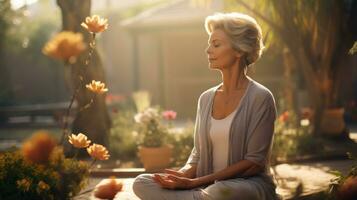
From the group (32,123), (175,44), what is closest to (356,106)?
(175,44)

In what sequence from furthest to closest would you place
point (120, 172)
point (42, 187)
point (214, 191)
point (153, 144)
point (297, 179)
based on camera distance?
point (153, 144), point (120, 172), point (297, 179), point (42, 187), point (214, 191)

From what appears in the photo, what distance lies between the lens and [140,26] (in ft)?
76.8

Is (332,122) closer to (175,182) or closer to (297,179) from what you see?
(297,179)

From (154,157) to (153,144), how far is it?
0.71 feet

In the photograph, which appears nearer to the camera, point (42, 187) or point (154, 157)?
point (42, 187)

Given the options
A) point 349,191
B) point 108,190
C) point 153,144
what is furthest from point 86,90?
point 108,190

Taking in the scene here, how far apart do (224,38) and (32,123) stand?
18.5 meters

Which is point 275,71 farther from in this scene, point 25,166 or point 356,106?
point 25,166

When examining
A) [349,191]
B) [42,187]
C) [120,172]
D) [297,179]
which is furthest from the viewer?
[120,172]

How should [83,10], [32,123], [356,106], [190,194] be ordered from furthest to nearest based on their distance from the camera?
1. [32,123]
2. [356,106]
3. [83,10]
4. [190,194]

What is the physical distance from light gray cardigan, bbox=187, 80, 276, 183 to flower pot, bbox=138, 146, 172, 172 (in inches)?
213

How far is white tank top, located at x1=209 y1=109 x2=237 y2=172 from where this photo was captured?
4305mm

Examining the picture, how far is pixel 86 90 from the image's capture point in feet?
37.0

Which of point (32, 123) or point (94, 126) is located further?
point (32, 123)
